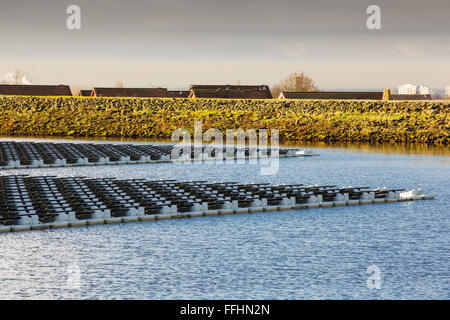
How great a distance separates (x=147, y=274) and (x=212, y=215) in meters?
14.6

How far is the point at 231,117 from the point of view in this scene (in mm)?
140625

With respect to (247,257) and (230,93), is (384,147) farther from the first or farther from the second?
(247,257)

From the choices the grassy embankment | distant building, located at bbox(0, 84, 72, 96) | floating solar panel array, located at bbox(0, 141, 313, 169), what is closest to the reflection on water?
the grassy embankment

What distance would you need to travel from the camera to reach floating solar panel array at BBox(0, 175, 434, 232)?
41.5 metres

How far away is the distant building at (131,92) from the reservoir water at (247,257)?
12251 cm

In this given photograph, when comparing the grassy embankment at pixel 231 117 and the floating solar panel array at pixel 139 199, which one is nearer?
the floating solar panel array at pixel 139 199

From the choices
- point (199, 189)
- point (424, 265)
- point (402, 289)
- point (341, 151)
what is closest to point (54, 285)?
point (402, 289)

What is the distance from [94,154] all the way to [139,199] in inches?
1386

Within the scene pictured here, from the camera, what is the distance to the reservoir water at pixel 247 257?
2847 centimetres

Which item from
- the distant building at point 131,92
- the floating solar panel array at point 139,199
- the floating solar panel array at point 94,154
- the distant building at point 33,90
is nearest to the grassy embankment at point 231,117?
the distant building at point 33,90

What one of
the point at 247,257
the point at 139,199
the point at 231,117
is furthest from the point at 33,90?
the point at 247,257

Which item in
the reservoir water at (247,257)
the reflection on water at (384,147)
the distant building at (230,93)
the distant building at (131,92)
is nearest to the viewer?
the reservoir water at (247,257)

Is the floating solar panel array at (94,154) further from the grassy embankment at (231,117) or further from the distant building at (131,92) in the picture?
the distant building at (131,92)

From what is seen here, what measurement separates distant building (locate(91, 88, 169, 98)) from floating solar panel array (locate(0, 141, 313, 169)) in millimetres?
71540
